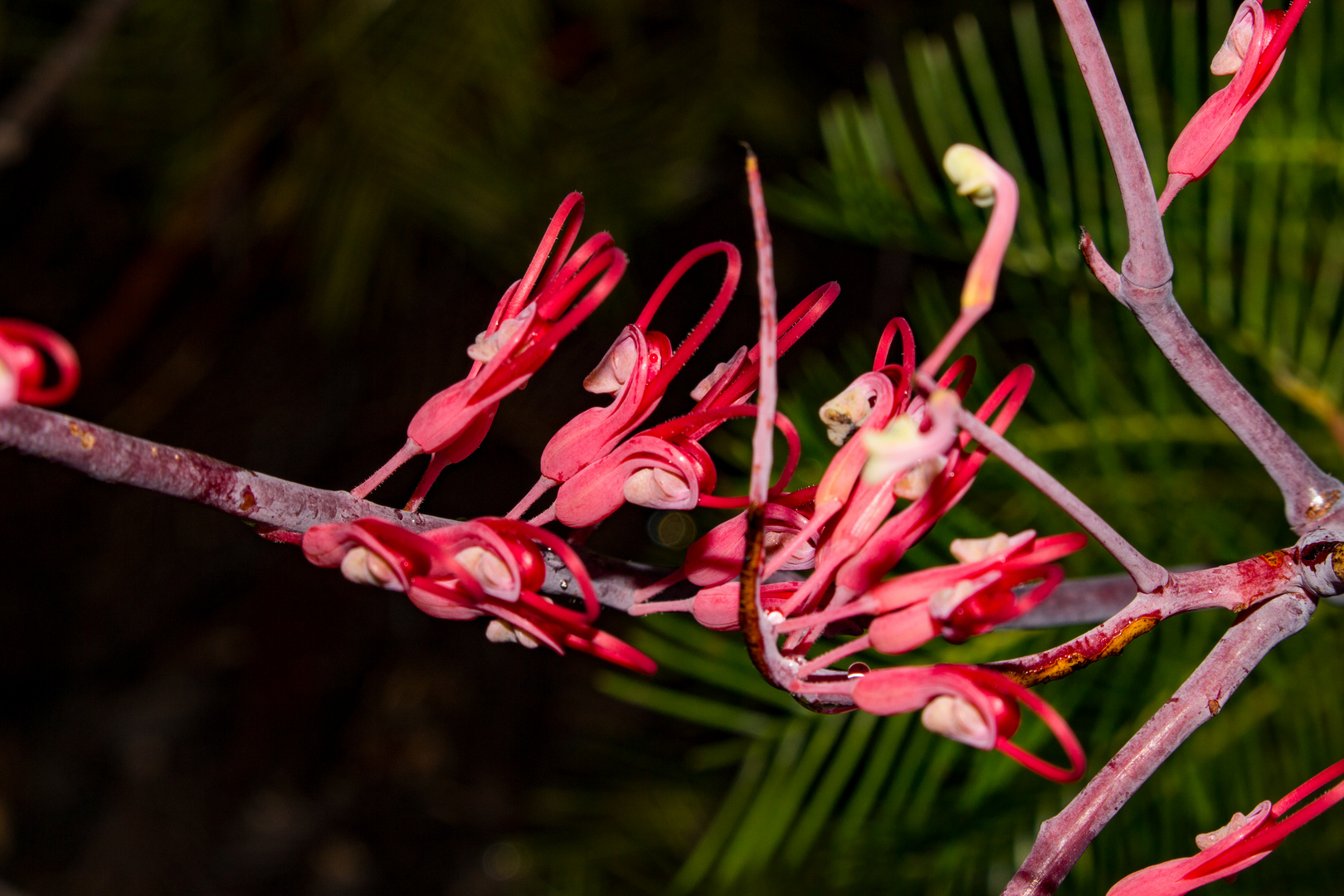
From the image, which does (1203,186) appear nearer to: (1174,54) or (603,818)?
(1174,54)

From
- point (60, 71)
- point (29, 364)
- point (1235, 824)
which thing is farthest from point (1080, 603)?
point (60, 71)

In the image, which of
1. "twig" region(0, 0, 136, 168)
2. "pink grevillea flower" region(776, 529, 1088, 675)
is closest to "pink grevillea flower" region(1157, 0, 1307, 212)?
"pink grevillea flower" region(776, 529, 1088, 675)

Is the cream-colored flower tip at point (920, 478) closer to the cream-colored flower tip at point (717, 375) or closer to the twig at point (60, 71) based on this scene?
the cream-colored flower tip at point (717, 375)

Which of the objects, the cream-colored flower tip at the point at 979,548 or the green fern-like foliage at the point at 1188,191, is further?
the green fern-like foliage at the point at 1188,191

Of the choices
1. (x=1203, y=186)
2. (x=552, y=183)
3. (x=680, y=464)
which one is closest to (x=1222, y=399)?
(x=680, y=464)

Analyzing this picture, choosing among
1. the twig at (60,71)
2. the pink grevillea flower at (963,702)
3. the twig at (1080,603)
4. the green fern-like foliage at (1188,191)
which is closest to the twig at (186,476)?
the pink grevillea flower at (963,702)

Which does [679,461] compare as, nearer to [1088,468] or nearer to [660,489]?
[660,489]

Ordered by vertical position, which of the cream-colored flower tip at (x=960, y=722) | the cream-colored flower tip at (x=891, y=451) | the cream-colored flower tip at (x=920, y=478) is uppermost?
the cream-colored flower tip at (x=920, y=478)
